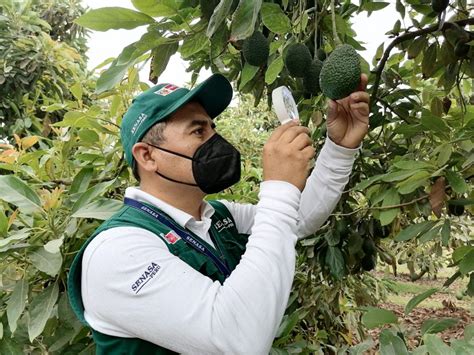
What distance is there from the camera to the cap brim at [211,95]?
128 cm

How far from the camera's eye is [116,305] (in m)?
1.05

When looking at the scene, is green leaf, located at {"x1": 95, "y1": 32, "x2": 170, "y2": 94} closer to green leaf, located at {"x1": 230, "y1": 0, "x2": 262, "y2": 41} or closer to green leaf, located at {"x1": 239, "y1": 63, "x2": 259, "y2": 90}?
green leaf, located at {"x1": 230, "y1": 0, "x2": 262, "y2": 41}

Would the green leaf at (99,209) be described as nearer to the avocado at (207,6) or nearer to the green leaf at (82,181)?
the green leaf at (82,181)

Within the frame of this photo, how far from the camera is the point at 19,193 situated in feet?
5.12

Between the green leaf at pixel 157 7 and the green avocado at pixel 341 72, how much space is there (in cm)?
34

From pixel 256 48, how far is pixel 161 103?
0.27 meters

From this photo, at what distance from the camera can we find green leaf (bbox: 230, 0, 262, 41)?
100cm

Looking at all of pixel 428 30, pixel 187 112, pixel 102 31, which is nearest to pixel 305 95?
pixel 428 30

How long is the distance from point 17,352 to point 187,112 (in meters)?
0.82

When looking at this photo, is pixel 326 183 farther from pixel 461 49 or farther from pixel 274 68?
pixel 461 49

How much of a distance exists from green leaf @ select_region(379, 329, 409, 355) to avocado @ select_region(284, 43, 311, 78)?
64cm

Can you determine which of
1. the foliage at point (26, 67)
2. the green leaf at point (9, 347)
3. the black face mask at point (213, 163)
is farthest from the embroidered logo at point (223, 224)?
the foliage at point (26, 67)

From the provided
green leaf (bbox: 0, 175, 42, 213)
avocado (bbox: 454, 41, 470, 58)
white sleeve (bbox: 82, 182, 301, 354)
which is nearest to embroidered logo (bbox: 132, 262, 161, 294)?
white sleeve (bbox: 82, 182, 301, 354)

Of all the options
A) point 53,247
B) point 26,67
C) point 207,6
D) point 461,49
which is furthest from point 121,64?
point 26,67
